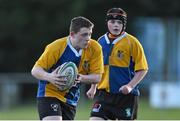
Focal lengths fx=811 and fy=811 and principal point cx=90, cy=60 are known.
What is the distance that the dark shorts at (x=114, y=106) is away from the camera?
11233mm

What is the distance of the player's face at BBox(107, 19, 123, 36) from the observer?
1109 centimetres

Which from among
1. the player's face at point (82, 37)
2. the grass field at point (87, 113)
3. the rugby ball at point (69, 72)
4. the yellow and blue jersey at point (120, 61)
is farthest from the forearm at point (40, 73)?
the grass field at point (87, 113)

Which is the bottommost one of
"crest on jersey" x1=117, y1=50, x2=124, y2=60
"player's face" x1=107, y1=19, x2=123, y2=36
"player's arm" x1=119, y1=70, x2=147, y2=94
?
"player's arm" x1=119, y1=70, x2=147, y2=94

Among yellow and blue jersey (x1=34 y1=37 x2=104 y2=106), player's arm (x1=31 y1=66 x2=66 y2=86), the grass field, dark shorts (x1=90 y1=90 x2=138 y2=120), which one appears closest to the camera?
player's arm (x1=31 y1=66 x2=66 y2=86)

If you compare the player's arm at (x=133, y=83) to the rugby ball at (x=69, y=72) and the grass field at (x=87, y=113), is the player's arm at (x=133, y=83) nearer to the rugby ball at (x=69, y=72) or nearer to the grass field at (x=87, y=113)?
the rugby ball at (x=69, y=72)

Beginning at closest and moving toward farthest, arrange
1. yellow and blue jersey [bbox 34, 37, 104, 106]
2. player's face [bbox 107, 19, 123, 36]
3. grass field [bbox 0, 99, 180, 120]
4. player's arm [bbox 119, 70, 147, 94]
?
yellow and blue jersey [bbox 34, 37, 104, 106] < player's arm [bbox 119, 70, 147, 94] < player's face [bbox 107, 19, 123, 36] < grass field [bbox 0, 99, 180, 120]

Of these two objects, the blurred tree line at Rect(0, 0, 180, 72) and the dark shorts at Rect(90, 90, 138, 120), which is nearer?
the dark shorts at Rect(90, 90, 138, 120)

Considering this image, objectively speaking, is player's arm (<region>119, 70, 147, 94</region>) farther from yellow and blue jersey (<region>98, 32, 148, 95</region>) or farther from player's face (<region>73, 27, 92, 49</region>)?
player's face (<region>73, 27, 92, 49</region>)

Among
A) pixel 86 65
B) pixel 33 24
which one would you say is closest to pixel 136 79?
pixel 86 65

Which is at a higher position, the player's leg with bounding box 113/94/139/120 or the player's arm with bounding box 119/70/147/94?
the player's arm with bounding box 119/70/147/94

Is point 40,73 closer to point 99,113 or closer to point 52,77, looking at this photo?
point 52,77

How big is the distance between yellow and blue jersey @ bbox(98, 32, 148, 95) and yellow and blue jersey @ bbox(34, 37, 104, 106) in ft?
2.38

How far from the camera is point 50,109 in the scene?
33.1ft

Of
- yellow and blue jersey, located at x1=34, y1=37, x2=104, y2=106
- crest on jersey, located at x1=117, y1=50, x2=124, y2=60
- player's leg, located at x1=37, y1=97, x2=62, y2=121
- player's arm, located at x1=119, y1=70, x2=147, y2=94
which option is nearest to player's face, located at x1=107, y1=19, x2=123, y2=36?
crest on jersey, located at x1=117, y1=50, x2=124, y2=60
